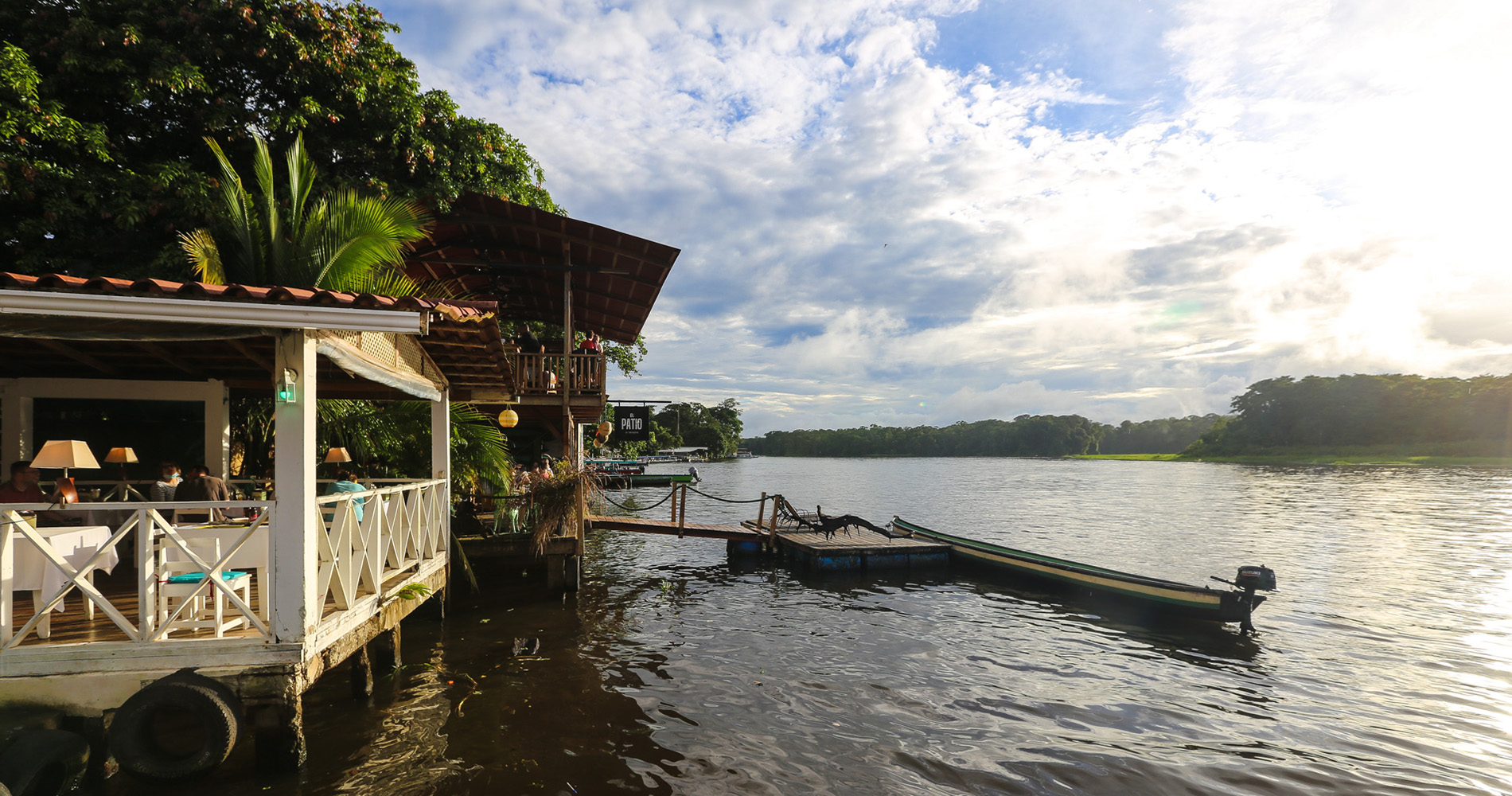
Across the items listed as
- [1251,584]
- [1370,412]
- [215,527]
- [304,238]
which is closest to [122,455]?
[304,238]

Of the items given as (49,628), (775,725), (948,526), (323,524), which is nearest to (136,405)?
(49,628)

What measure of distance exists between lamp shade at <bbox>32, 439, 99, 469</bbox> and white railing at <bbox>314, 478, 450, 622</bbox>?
2.32m

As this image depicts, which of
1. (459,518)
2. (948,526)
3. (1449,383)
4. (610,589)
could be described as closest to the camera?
(459,518)

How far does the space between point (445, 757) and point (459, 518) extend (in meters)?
6.81

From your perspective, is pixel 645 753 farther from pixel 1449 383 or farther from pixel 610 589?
pixel 1449 383

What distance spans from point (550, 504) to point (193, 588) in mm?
7105

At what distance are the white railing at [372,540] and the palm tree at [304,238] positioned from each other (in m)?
3.16

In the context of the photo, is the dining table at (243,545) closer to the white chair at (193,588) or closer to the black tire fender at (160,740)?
the white chair at (193,588)

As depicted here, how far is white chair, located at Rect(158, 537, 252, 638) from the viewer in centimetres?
513

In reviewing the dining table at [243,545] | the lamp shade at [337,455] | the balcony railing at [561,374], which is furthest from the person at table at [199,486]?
the balcony railing at [561,374]

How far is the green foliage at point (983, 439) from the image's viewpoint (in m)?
123

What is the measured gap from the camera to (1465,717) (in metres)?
8.12

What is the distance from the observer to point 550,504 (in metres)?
12.3

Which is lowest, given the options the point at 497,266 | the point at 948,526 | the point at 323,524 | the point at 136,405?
the point at 948,526
